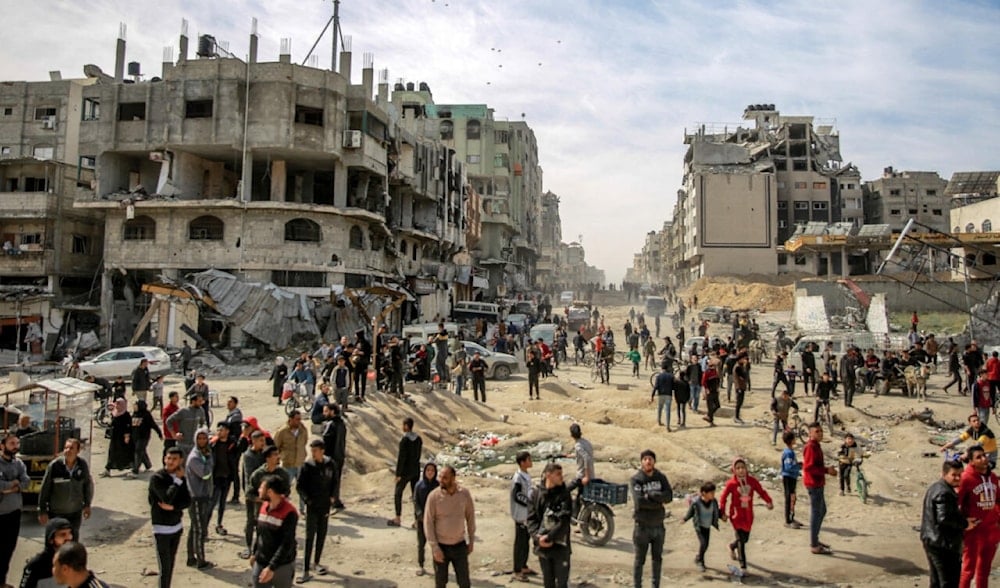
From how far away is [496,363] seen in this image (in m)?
24.5

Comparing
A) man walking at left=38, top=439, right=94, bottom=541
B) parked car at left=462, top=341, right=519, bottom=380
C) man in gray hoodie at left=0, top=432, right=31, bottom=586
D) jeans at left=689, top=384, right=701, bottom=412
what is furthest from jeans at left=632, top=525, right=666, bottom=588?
parked car at left=462, top=341, right=519, bottom=380

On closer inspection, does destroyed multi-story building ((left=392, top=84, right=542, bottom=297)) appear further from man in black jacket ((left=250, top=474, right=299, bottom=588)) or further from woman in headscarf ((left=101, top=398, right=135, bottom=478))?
man in black jacket ((left=250, top=474, right=299, bottom=588))

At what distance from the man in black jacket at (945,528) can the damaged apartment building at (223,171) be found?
2863 centimetres

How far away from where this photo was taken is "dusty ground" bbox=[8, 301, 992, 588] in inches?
305

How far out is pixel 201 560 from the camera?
7531mm

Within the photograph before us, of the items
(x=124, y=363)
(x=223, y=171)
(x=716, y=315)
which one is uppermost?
(x=223, y=171)

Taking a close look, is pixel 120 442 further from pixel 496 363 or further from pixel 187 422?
pixel 496 363

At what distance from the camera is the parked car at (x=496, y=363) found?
2436 centimetres

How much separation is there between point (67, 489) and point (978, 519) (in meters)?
8.83

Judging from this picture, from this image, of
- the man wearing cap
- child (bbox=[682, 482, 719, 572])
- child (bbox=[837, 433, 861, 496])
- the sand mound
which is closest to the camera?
the man wearing cap

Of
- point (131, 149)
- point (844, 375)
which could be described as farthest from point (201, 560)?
Result: point (131, 149)

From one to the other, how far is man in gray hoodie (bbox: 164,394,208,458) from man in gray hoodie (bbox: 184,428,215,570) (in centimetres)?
244

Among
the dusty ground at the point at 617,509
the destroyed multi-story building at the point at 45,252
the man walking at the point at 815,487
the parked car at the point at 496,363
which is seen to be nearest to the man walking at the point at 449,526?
the dusty ground at the point at 617,509

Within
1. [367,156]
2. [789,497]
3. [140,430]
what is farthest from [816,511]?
[367,156]
